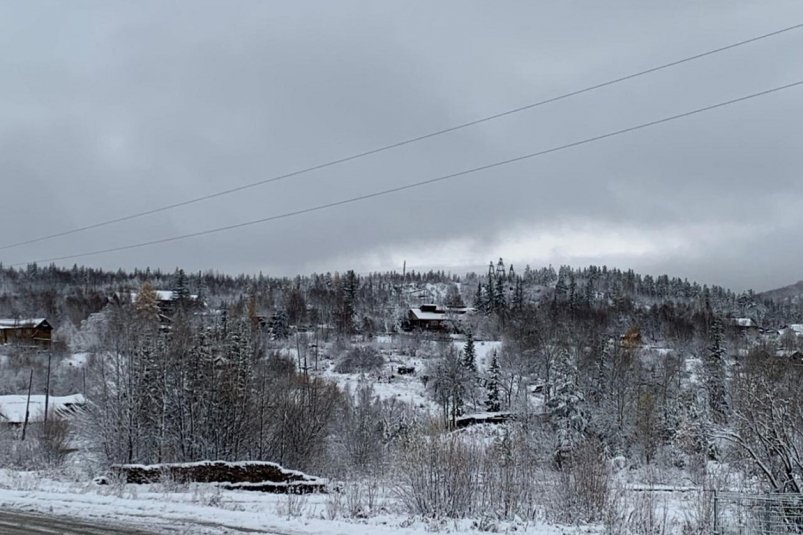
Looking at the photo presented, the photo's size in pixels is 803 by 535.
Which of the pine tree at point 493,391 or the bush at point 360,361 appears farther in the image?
the bush at point 360,361

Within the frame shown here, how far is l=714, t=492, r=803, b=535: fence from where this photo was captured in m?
13.3

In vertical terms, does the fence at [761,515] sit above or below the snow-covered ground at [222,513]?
above

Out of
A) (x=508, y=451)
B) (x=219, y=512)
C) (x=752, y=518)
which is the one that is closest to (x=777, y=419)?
(x=752, y=518)

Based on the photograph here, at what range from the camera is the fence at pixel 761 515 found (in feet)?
43.7

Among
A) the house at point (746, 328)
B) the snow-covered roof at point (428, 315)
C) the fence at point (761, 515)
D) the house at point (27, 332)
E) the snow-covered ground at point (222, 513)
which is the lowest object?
the snow-covered ground at point (222, 513)

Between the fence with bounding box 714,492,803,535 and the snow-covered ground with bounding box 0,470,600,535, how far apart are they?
113 inches

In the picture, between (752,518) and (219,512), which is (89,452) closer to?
(219,512)

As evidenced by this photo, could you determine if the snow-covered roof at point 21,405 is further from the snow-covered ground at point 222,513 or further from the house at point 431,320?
the house at point 431,320

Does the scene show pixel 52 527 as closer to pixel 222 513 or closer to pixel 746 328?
pixel 222 513

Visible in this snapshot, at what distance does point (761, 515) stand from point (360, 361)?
106597 mm

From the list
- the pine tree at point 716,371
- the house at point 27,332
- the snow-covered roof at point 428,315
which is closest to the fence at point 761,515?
the pine tree at point 716,371

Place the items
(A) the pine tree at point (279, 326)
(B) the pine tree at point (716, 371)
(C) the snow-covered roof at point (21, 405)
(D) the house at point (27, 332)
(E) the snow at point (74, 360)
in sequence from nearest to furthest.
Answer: (B) the pine tree at point (716, 371) → (C) the snow-covered roof at point (21, 405) → (E) the snow at point (74, 360) → (D) the house at point (27, 332) → (A) the pine tree at point (279, 326)

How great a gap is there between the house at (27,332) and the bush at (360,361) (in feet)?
162

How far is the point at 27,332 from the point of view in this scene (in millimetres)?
115812
